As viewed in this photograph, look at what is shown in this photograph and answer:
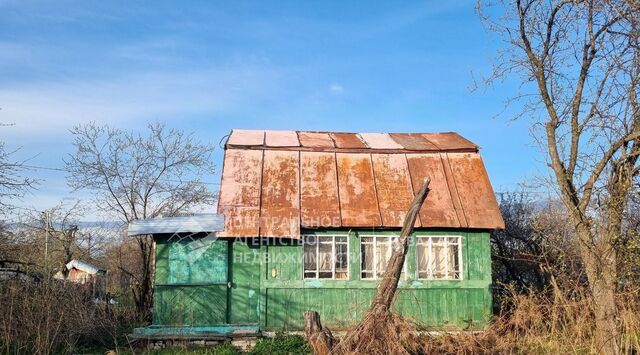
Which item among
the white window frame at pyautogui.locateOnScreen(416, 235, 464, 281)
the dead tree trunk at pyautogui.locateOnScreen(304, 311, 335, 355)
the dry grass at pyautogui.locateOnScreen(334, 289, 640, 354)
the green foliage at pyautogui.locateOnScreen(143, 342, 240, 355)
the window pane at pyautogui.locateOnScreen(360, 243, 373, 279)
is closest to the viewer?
the dead tree trunk at pyautogui.locateOnScreen(304, 311, 335, 355)

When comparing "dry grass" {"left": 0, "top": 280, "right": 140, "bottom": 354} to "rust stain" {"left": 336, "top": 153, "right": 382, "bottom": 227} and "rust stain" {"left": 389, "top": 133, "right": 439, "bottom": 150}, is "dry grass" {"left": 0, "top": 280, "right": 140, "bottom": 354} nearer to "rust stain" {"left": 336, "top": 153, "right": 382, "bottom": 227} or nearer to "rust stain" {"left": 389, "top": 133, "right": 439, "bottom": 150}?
"rust stain" {"left": 336, "top": 153, "right": 382, "bottom": 227}

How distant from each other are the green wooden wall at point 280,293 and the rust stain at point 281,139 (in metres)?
2.95

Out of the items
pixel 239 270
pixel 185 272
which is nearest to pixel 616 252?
pixel 239 270

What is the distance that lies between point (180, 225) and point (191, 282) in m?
1.32

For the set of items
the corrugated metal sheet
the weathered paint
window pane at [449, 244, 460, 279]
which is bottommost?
window pane at [449, 244, 460, 279]

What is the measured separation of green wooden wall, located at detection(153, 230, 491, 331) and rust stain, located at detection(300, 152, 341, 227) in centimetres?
63

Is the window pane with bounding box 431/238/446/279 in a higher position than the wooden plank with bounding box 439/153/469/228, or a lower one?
lower

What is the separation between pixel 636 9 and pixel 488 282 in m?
6.76

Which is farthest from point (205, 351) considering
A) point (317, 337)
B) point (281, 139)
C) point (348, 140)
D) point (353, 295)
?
point (348, 140)

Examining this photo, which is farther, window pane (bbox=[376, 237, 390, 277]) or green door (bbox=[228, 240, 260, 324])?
window pane (bbox=[376, 237, 390, 277])

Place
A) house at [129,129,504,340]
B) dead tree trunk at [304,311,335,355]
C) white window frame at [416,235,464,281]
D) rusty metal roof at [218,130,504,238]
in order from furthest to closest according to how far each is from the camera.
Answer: white window frame at [416,235,464,281], rusty metal roof at [218,130,504,238], house at [129,129,504,340], dead tree trunk at [304,311,335,355]

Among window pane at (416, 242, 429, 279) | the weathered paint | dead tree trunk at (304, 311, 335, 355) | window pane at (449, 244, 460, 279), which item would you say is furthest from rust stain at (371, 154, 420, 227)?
dead tree trunk at (304, 311, 335, 355)

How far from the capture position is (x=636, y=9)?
345 inches

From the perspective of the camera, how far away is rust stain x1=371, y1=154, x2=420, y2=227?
1280 cm
